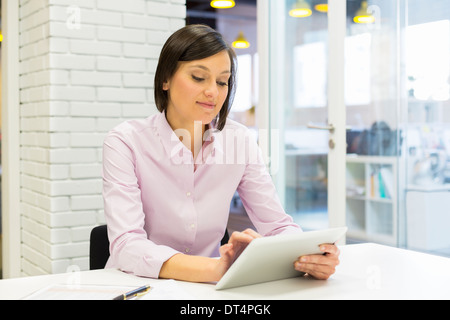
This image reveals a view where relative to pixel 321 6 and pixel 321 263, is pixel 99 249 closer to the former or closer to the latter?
pixel 321 263

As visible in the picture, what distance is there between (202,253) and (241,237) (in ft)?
1.68

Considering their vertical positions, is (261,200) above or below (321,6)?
below

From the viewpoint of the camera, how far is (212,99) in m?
1.55

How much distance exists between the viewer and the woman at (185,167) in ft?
4.83

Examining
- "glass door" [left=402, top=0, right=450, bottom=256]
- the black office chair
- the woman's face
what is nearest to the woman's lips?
the woman's face

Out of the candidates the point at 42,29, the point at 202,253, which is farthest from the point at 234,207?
the point at 202,253

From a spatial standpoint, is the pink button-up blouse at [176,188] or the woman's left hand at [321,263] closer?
the woman's left hand at [321,263]

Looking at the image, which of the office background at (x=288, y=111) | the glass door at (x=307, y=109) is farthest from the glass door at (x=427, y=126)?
the glass door at (x=307, y=109)

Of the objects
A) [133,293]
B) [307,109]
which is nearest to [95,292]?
[133,293]

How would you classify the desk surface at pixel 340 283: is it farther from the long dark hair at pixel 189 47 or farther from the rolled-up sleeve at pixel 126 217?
the long dark hair at pixel 189 47

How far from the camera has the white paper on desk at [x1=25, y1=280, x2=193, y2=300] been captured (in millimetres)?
1013

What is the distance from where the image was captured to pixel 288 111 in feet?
11.4

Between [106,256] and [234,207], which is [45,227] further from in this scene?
[234,207]

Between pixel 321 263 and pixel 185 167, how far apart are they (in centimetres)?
55
